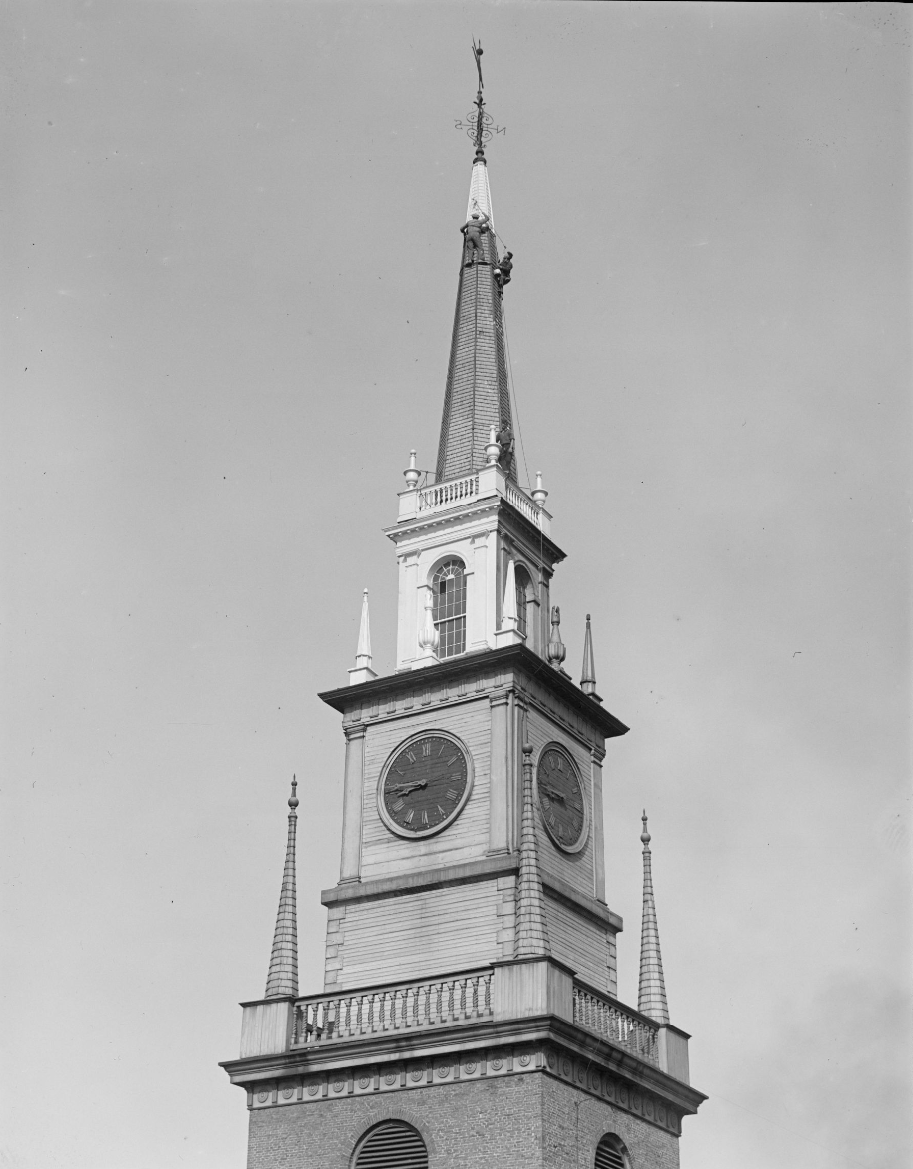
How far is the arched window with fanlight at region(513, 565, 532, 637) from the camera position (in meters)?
47.3

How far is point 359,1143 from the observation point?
38344 mm

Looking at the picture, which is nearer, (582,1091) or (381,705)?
A: (582,1091)

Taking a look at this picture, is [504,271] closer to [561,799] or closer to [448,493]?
[448,493]

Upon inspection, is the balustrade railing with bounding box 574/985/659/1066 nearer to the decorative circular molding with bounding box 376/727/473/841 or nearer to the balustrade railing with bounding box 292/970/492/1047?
the balustrade railing with bounding box 292/970/492/1047

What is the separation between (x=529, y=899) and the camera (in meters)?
40.0

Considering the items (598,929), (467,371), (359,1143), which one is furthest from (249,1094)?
(467,371)

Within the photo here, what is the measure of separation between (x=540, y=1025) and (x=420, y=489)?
15.9 metres

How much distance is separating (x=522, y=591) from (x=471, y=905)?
892cm

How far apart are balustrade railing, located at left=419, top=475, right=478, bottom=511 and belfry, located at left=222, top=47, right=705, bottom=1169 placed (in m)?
0.06

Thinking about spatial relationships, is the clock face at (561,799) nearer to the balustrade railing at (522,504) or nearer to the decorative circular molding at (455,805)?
the decorative circular molding at (455,805)

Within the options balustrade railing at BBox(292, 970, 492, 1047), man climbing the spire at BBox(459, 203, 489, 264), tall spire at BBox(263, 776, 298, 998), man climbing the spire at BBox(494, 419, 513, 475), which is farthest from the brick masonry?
man climbing the spire at BBox(459, 203, 489, 264)

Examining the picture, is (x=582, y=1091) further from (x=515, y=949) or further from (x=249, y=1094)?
(x=249, y=1094)

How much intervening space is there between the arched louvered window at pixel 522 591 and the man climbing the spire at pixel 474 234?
9.93 m

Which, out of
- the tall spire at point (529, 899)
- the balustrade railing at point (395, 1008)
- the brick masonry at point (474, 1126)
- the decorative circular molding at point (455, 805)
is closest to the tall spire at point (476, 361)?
the decorative circular molding at point (455, 805)
